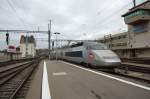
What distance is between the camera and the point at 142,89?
8.72 meters

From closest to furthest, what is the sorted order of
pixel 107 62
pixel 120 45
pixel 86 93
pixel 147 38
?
pixel 86 93 → pixel 107 62 → pixel 147 38 → pixel 120 45

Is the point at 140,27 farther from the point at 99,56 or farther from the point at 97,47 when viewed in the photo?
the point at 99,56

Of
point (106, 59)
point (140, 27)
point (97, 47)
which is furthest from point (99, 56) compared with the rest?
point (140, 27)

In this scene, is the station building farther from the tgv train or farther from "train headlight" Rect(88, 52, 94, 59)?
"train headlight" Rect(88, 52, 94, 59)

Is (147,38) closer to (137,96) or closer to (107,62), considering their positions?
(107,62)

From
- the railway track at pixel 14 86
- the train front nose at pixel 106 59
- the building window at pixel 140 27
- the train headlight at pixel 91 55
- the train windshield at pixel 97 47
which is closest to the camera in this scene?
the railway track at pixel 14 86

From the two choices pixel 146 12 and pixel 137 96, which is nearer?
pixel 137 96

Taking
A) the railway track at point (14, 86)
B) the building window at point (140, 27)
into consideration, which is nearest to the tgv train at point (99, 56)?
the railway track at point (14, 86)

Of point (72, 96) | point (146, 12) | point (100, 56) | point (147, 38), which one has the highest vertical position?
point (146, 12)

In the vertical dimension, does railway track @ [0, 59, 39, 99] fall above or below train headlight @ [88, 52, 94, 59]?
below

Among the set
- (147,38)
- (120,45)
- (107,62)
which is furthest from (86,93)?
(120,45)

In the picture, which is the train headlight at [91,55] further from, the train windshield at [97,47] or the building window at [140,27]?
the building window at [140,27]

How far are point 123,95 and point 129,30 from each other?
121 feet

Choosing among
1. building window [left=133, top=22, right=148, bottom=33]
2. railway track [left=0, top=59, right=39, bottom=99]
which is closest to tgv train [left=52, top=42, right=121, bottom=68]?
railway track [left=0, top=59, right=39, bottom=99]
